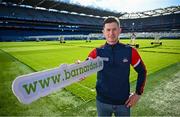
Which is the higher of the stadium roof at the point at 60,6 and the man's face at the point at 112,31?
the stadium roof at the point at 60,6

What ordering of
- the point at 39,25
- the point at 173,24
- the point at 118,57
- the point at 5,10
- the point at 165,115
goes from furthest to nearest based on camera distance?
the point at 173,24 → the point at 39,25 → the point at 5,10 → the point at 165,115 → the point at 118,57

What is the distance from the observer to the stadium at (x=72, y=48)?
545cm

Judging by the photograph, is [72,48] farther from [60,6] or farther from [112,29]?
[60,6]

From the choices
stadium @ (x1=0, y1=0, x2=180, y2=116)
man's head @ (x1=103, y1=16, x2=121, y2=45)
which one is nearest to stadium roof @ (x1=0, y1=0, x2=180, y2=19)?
stadium @ (x1=0, y1=0, x2=180, y2=116)

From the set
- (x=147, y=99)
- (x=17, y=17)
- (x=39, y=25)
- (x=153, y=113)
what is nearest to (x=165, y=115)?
(x=153, y=113)

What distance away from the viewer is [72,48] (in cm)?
2561

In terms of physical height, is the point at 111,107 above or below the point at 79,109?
above

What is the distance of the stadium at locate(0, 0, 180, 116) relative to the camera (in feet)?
17.9

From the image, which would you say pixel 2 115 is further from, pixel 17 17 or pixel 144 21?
pixel 144 21

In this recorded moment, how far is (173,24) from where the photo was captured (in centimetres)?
Result: 8038

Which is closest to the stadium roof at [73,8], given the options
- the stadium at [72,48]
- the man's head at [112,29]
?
the stadium at [72,48]

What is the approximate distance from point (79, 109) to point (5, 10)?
210 feet

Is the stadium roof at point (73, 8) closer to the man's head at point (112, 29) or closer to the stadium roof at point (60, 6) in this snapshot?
the stadium roof at point (60, 6)

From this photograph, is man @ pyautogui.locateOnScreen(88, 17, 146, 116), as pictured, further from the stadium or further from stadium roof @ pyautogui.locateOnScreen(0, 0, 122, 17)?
stadium roof @ pyautogui.locateOnScreen(0, 0, 122, 17)
